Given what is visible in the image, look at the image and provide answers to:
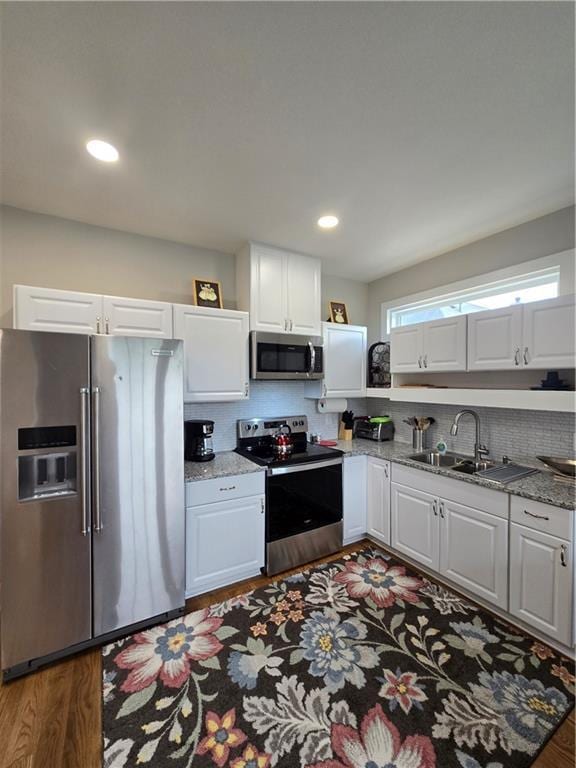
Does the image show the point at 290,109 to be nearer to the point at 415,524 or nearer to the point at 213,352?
the point at 213,352

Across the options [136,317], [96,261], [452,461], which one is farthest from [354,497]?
[96,261]

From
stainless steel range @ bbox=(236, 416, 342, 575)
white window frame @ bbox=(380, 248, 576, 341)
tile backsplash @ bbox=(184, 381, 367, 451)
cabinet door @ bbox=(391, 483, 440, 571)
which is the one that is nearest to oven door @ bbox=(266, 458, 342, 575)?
stainless steel range @ bbox=(236, 416, 342, 575)

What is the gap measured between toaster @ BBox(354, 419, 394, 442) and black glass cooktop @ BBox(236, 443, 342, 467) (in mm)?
647

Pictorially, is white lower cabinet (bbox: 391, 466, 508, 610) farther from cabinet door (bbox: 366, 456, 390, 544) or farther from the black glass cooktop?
the black glass cooktop

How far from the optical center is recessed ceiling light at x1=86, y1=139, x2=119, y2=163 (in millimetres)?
1593

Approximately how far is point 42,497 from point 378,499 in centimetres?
250

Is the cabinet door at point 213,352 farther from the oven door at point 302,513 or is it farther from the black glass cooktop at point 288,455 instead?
the oven door at point 302,513

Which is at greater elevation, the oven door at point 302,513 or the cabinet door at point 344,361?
the cabinet door at point 344,361

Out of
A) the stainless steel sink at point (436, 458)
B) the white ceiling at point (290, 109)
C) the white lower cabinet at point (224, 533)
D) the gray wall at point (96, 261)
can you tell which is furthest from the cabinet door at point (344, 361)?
the white lower cabinet at point (224, 533)

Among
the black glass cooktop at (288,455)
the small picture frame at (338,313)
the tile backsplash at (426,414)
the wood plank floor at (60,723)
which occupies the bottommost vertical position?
the wood plank floor at (60,723)

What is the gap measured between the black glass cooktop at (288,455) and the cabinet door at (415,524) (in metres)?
0.64

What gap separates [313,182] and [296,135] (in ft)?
1.28

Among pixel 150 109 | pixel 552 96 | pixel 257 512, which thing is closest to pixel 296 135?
pixel 150 109

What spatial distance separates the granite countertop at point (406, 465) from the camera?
1.80 meters
